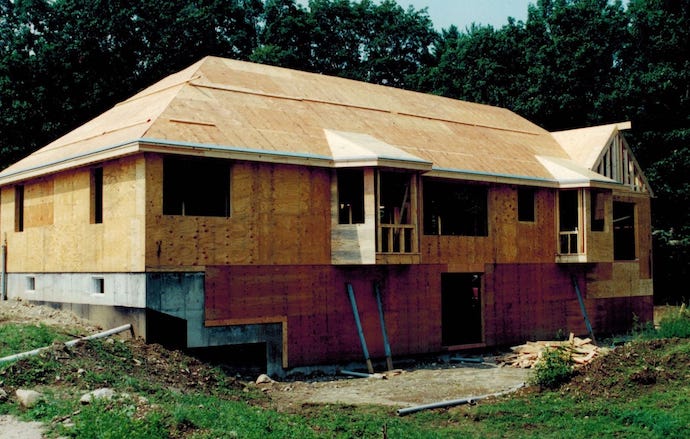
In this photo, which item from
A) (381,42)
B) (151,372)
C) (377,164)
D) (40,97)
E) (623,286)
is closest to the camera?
(151,372)

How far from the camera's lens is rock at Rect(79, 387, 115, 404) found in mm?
11578

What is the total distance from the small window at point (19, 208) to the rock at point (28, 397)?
11.7m

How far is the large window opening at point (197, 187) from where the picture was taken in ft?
58.7

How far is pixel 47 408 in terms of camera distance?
37.2 feet

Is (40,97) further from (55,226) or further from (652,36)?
(652,36)

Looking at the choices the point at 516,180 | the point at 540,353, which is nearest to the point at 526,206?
the point at 516,180

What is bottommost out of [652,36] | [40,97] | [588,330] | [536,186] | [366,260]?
[588,330]

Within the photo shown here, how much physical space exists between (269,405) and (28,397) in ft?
14.0

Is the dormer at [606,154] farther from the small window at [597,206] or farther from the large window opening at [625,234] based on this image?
the small window at [597,206]

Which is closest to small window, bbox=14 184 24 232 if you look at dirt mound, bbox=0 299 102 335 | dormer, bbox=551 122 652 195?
dirt mound, bbox=0 299 102 335

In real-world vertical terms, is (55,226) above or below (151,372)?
above

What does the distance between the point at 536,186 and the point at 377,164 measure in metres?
7.90

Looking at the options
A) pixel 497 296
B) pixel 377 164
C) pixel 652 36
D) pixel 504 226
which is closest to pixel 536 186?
pixel 504 226

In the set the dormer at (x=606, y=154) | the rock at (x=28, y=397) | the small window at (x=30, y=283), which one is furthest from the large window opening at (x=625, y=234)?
the rock at (x=28, y=397)
